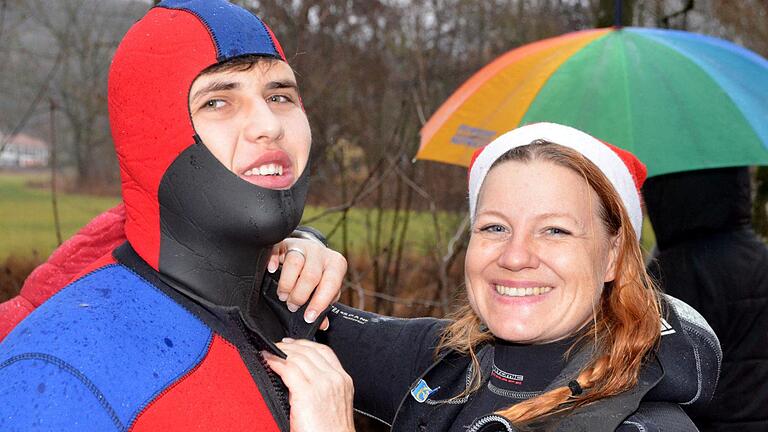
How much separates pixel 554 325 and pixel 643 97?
5.22ft

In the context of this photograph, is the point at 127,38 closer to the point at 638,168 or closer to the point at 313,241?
the point at 313,241

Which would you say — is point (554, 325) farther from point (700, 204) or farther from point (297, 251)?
point (700, 204)

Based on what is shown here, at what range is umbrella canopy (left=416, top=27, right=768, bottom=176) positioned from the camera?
10.7 ft

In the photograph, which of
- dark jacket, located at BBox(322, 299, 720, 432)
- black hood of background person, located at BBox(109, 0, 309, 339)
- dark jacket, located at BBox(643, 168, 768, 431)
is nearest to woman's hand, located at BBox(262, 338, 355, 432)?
black hood of background person, located at BBox(109, 0, 309, 339)

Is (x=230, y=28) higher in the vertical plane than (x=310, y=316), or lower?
higher

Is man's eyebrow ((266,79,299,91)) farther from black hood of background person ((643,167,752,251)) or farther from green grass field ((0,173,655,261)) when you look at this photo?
green grass field ((0,173,655,261))

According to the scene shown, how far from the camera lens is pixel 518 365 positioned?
7.61ft

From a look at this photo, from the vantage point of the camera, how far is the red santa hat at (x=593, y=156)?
222cm

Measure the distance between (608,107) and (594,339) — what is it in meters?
1.56

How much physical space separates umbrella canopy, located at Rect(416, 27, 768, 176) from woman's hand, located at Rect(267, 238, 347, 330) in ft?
5.00

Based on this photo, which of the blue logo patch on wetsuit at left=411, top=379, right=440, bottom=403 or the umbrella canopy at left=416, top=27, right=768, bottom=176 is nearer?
the blue logo patch on wetsuit at left=411, top=379, right=440, bottom=403

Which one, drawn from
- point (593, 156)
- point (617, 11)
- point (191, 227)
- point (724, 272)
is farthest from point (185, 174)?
point (617, 11)

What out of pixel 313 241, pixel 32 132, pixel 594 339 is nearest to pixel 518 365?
pixel 594 339

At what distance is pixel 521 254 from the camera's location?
2180 millimetres
